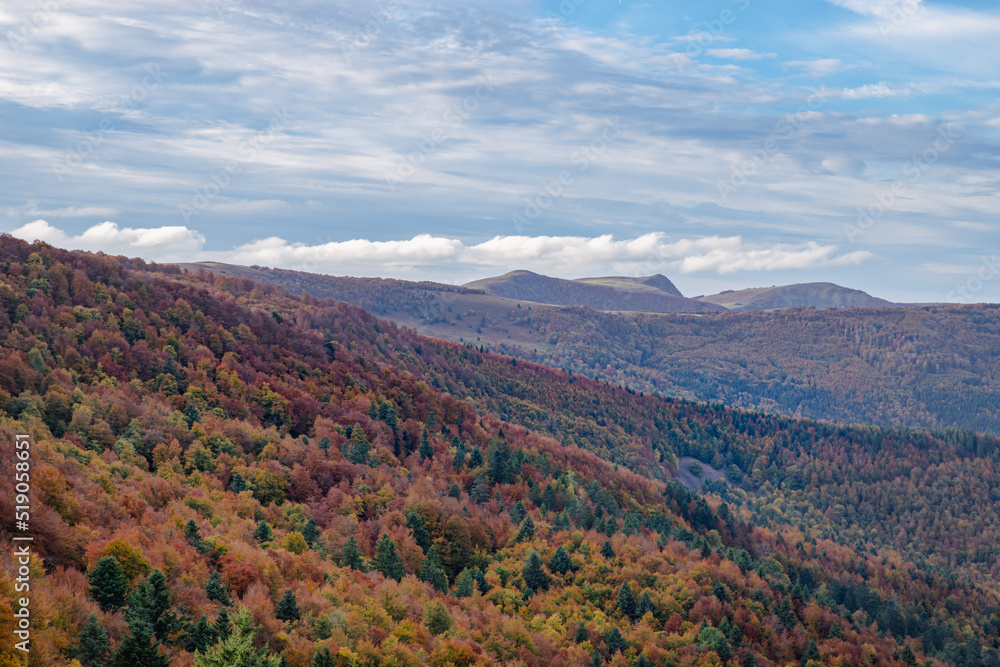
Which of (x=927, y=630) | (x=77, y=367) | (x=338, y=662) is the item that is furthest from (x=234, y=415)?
(x=927, y=630)

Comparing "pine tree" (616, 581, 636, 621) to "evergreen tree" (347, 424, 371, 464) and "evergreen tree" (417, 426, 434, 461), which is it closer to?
"evergreen tree" (347, 424, 371, 464)

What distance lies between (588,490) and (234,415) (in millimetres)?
86118

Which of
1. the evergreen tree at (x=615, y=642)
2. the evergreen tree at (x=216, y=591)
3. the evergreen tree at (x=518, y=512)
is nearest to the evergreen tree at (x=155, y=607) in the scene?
the evergreen tree at (x=216, y=591)

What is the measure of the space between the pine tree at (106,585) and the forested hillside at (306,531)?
21cm

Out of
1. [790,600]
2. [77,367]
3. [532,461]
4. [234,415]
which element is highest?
[77,367]

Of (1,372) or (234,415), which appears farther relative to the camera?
(234,415)

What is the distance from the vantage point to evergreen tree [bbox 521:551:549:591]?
114m

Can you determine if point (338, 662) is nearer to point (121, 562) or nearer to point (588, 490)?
point (121, 562)

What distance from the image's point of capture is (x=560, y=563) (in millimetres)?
121562

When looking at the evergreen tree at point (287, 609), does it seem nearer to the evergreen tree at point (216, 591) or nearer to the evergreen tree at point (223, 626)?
the evergreen tree at point (216, 591)

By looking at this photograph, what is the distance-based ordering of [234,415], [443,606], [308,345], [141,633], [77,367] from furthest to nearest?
[308,345] < [234,415] < [77,367] < [443,606] < [141,633]

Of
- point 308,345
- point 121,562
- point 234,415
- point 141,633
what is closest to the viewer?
point 141,633

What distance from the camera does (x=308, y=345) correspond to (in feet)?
641

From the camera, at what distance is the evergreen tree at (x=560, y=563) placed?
121 metres
